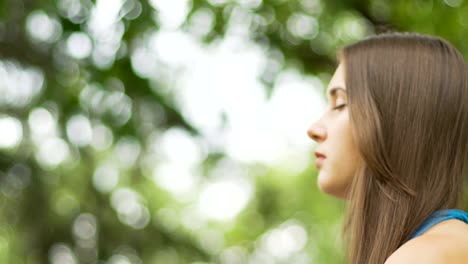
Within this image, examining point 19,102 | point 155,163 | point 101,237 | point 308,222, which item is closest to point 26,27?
point 19,102

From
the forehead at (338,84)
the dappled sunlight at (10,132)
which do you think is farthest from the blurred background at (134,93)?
the forehead at (338,84)

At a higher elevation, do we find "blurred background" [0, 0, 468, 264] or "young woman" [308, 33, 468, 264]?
"young woman" [308, 33, 468, 264]

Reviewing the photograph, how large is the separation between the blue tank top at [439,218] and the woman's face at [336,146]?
229 millimetres

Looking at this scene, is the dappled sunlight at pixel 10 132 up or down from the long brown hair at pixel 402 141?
down

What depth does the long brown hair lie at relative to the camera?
8.42 ft

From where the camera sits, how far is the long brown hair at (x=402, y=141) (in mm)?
2566

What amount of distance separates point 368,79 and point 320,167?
26 centimetres

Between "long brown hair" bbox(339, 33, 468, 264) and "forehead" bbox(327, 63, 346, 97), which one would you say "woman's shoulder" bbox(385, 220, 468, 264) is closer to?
"long brown hair" bbox(339, 33, 468, 264)

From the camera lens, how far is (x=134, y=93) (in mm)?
6594

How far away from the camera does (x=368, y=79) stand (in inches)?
104

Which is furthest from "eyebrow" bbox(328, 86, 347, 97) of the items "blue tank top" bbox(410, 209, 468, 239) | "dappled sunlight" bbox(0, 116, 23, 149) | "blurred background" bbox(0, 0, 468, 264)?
"dappled sunlight" bbox(0, 116, 23, 149)

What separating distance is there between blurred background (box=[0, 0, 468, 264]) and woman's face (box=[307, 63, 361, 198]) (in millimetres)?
2618

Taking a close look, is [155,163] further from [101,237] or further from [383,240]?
[383,240]

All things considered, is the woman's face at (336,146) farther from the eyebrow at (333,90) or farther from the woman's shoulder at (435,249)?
the woman's shoulder at (435,249)
